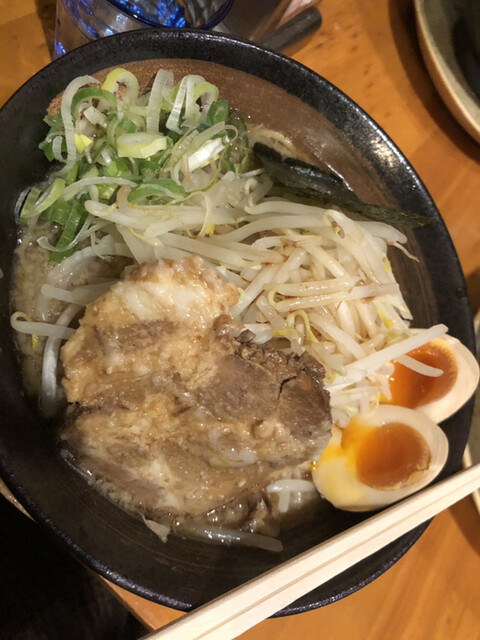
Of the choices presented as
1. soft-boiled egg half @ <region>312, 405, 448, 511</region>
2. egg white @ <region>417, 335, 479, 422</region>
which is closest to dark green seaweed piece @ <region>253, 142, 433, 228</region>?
egg white @ <region>417, 335, 479, 422</region>

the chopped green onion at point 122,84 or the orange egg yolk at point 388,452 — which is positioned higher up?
the chopped green onion at point 122,84

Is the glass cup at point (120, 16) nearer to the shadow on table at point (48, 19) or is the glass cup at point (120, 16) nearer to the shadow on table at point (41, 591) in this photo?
the shadow on table at point (48, 19)

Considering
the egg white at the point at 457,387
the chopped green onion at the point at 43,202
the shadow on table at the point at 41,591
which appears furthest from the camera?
the egg white at the point at 457,387

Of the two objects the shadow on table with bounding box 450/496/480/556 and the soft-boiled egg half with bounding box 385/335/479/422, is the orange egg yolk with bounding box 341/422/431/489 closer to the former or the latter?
the soft-boiled egg half with bounding box 385/335/479/422

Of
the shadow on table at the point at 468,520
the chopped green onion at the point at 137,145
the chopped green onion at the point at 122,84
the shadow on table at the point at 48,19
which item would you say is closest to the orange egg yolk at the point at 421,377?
the shadow on table at the point at 468,520

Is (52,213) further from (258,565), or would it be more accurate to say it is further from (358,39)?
(358,39)

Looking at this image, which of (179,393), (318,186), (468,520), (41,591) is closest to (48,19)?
(318,186)
